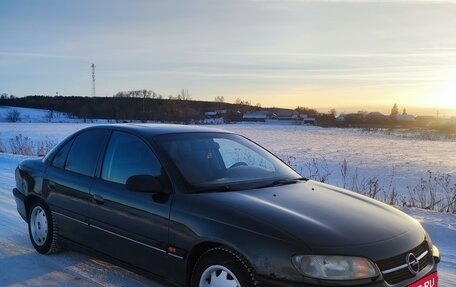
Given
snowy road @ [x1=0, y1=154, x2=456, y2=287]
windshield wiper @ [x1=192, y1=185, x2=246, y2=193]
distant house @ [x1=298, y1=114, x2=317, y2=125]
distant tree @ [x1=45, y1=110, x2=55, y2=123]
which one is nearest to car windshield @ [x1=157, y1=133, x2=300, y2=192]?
windshield wiper @ [x1=192, y1=185, x2=246, y2=193]

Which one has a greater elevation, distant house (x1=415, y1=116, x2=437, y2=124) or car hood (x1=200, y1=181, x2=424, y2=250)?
car hood (x1=200, y1=181, x2=424, y2=250)

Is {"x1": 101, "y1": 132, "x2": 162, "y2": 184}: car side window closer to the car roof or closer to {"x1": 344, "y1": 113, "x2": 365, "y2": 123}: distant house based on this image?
the car roof

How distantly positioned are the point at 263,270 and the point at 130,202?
145cm

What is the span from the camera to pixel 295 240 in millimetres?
2838

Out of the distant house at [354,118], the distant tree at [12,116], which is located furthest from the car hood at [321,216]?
the distant house at [354,118]

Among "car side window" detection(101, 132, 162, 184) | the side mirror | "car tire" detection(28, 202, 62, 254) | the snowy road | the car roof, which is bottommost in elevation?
the snowy road

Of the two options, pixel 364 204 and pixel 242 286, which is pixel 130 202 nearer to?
pixel 242 286

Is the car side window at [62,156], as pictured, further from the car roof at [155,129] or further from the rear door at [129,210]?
the rear door at [129,210]

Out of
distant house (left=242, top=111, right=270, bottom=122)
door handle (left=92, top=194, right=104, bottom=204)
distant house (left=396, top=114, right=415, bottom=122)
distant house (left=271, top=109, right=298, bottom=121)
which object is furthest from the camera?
distant house (left=271, top=109, right=298, bottom=121)

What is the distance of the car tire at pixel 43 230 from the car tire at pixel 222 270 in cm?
229

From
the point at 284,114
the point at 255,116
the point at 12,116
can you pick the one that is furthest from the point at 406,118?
the point at 12,116

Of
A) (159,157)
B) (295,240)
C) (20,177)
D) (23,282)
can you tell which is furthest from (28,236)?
(295,240)

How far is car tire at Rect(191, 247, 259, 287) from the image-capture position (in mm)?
2969

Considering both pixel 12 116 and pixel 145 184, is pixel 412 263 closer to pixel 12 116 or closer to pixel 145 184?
pixel 145 184
